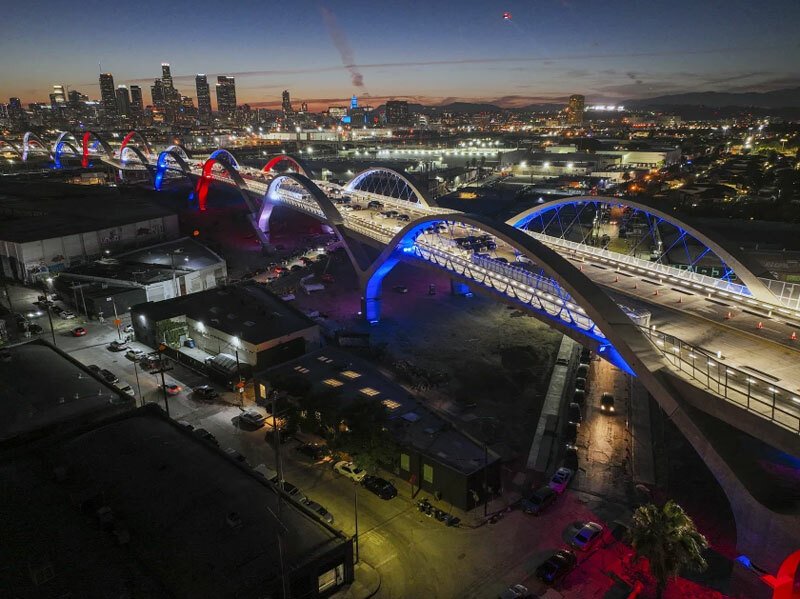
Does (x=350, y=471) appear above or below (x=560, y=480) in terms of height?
below

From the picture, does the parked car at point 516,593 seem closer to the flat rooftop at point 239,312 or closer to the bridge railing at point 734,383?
the bridge railing at point 734,383

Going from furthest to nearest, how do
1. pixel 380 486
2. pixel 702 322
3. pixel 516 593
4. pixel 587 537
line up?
pixel 702 322, pixel 380 486, pixel 587 537, pixel 516 593

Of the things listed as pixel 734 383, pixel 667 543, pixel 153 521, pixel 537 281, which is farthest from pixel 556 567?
pixel 537 281

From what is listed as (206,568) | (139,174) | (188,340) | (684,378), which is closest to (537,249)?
(684,378)

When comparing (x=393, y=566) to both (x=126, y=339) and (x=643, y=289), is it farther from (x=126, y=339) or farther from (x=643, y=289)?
(x=126, y=339)

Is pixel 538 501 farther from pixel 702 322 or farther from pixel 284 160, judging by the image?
pixel 284 160

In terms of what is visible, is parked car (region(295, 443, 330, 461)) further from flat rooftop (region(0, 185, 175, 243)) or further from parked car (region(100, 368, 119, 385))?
flat rooftop (region(0, 185, 175, 243))
